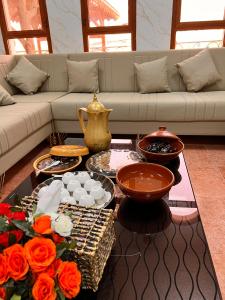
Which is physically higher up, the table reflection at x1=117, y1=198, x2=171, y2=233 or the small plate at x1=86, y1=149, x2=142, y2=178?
the small plate at x1=86, y1=149, x2=142, y2=178

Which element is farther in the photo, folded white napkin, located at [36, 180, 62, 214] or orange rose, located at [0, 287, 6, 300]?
folded white napkin, located at [36, 180, 62, 214]

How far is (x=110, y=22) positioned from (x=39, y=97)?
176cm

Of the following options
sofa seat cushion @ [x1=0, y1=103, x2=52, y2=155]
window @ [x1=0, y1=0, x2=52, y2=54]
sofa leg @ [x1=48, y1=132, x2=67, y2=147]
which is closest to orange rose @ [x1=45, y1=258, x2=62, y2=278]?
sofa seat cushion @ [x1=0, y1=103, x2=52, y2=155]

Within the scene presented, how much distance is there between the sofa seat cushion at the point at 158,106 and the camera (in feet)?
6.97

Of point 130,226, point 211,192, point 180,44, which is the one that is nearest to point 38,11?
point 180,44

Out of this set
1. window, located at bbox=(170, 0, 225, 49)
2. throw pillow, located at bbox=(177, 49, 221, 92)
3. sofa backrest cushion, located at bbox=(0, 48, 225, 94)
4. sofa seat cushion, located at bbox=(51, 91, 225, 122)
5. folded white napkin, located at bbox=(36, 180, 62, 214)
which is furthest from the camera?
window, located at bbox=(170, 0, 225, 49)

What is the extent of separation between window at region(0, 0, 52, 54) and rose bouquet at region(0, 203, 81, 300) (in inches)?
147

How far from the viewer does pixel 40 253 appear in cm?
43

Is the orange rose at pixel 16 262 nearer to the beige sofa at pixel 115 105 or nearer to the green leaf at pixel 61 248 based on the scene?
the green leaf at pixel 61 248

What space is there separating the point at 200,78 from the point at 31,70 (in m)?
1.77

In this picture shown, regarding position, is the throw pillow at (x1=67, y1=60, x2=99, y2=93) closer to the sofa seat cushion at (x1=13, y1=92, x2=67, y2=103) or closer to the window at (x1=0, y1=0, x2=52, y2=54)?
the sofa seat cushion at (x1=13, y1=92, x2=67, y2=103)

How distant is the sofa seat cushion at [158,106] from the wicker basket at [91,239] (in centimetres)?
163

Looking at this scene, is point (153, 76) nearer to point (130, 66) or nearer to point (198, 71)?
point (130, 66)

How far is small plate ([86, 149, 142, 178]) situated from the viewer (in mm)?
1126
